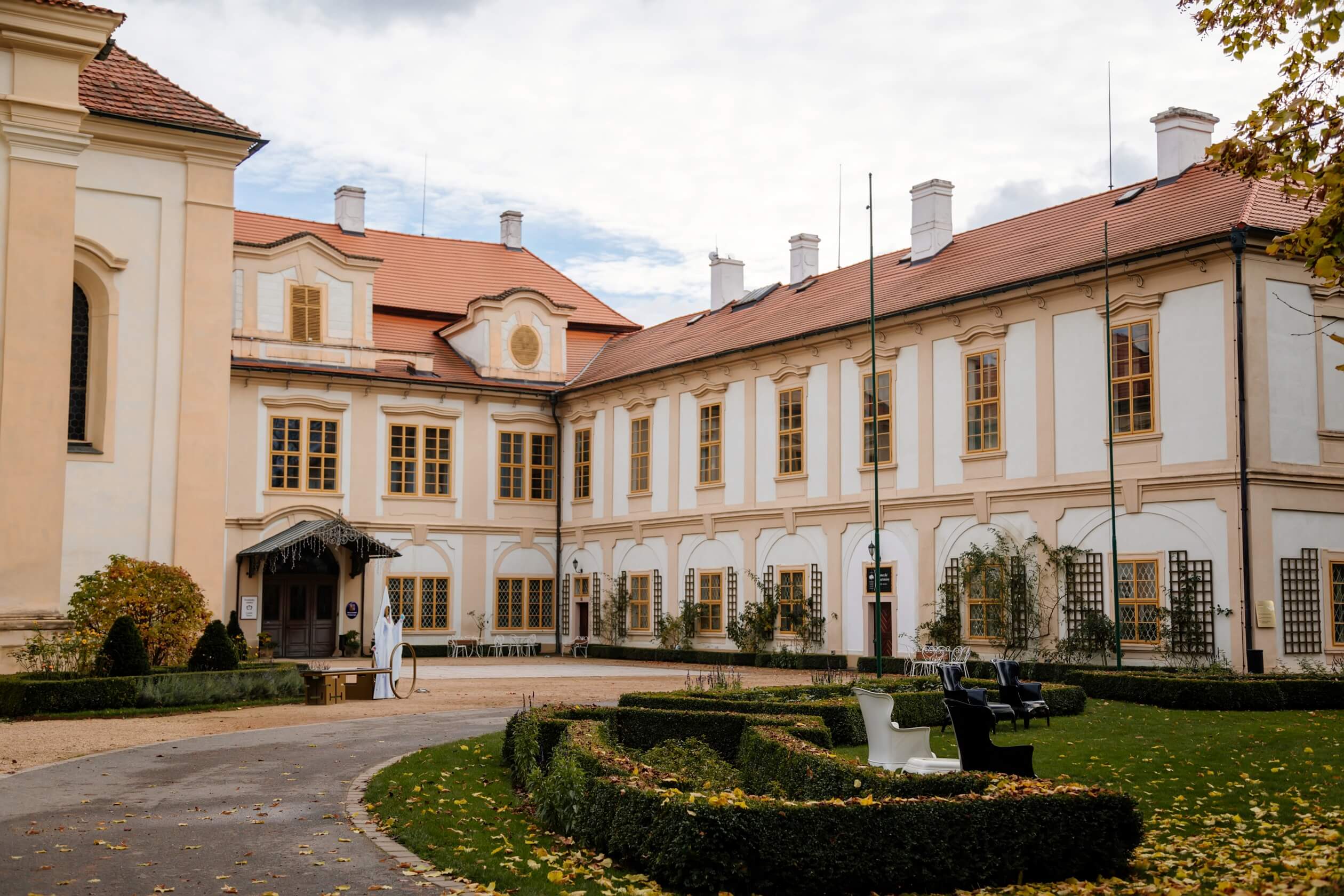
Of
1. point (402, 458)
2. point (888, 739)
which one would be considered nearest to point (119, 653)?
point (888, 739)

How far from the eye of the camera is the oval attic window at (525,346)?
38656mm

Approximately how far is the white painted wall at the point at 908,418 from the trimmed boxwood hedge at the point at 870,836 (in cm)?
1948

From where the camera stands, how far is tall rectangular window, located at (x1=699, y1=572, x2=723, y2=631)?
108 ft

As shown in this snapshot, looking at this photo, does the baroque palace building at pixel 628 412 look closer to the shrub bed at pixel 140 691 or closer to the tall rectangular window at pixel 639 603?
the tall rectangular window at pixel 639 603

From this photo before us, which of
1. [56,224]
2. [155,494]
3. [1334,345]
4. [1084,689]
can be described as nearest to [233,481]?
[155,494]

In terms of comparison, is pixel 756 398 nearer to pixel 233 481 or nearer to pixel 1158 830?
pixel 233 481

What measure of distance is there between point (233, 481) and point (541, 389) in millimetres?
8950

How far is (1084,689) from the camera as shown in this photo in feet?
65.3

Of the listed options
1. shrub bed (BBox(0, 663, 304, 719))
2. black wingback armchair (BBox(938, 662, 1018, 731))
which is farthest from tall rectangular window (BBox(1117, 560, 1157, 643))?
shrub bed (BBox(0, 663, 304, 719))

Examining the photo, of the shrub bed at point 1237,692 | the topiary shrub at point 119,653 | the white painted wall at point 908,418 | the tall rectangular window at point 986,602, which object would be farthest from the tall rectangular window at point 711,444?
the topiary shrub at point 119,653

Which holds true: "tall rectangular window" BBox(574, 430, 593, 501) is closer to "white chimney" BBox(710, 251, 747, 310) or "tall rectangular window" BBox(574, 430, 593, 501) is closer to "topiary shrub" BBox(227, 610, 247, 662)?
"white chimney" BBox(710, 251, 747, 310)

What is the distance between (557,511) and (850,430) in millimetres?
12288

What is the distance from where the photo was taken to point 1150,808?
10.2 metres

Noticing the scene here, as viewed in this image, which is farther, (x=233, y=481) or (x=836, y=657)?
(x=233, y=481)
